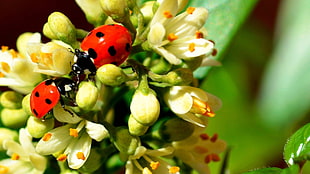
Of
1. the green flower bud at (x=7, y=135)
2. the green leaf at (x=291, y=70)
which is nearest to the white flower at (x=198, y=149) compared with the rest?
the green flower bud at (x=7, y=135)

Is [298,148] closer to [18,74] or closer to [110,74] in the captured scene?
[110,74]

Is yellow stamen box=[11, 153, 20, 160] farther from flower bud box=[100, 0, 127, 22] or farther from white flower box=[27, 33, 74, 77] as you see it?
flower bud box=[100, 0, 127, 22]

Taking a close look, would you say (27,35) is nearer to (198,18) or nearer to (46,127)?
(46,127)

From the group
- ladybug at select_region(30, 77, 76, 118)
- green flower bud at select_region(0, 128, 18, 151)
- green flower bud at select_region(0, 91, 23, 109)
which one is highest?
ladybug at select_region(30, 77, 76, 118)

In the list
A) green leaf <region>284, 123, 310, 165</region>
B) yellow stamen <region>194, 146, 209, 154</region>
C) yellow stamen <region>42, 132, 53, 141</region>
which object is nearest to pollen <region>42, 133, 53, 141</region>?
yellow stamen <region>42, 132, 53, 141</region>

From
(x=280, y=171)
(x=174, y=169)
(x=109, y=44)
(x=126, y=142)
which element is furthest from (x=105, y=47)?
(x=280, y=171)
